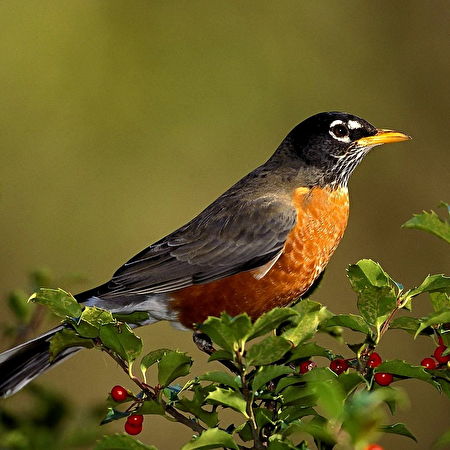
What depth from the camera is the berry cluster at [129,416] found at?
1.95m

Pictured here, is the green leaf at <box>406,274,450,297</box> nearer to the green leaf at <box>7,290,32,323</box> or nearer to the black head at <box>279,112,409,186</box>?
the green leaf at <box>7,290,32,323</box>

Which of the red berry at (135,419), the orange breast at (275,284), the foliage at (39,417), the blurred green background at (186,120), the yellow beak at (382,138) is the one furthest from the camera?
the blurred green background at (186,120)

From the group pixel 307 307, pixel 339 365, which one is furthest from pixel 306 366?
pixel 307 307

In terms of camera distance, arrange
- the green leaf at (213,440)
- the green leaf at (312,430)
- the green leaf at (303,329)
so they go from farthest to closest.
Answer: the green leaf at (303,329) → the green leaf at (213,440) → the green leaf at (312,430)

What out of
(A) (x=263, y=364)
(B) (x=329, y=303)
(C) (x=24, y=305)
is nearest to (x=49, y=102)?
(B) (x=329, y=303)

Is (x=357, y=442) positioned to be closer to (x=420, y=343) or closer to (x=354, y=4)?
(x=420, y=343)

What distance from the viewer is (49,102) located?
5.08 meters

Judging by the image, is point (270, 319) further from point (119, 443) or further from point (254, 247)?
point (254, 247)

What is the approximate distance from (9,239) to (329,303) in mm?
1952

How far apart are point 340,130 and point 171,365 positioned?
2.07 m

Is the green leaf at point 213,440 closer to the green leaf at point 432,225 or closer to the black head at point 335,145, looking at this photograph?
the green leaf at point 432,225

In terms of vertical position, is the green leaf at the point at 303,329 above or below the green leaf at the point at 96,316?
below

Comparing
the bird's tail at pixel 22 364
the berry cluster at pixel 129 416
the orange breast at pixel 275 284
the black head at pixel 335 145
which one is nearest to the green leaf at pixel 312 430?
the berry cluster at pixel 129 416

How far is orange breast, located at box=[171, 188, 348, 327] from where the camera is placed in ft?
10.3
